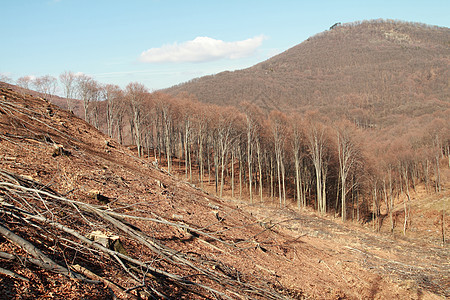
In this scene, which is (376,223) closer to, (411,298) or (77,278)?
(411,298)

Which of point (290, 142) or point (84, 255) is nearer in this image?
point (84, 255)

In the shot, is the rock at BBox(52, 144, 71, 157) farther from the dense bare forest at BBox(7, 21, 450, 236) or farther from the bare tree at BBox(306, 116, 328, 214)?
the bare tree at BBox(306, 116, 328, 214)

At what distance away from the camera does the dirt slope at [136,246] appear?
3057 mm

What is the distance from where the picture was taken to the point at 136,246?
472 cm

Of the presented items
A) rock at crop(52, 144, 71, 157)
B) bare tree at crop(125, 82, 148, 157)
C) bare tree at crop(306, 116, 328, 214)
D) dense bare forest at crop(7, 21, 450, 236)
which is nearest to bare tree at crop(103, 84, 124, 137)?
dense bare forest at crop(7, 21, 450, 236)

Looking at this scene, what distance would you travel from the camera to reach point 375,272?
10.4 meters

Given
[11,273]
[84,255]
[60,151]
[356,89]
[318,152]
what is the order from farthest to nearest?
[356,89]
[318,152]
[60,151]
[84,255]
[11,273]

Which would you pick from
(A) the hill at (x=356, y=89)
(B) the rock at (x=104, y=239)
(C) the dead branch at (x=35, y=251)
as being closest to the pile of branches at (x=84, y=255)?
(C) the dead branch at (x=35, y=251)

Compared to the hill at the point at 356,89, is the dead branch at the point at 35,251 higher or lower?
lower

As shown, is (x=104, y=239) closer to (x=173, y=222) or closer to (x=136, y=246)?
(x=136, y=246)

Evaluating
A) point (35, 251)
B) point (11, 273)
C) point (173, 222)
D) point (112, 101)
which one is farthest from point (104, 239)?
A: point (112, 101)

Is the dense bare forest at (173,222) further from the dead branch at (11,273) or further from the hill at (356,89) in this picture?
the hill at (356,89)

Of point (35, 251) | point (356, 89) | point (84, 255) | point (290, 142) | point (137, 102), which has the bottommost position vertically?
point (290, 142)

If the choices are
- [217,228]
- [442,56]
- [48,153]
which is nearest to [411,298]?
[217,228]
